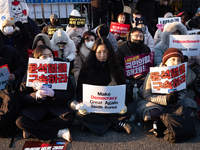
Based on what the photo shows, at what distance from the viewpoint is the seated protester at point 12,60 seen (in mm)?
3543

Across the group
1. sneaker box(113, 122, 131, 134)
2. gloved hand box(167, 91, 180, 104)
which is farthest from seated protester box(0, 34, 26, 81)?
gloved hand box(167, 91, 180, 104)

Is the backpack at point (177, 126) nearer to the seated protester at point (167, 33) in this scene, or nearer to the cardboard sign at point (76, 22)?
the seated protester at point (167, 33)

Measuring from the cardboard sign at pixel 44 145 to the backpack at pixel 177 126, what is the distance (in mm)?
1326

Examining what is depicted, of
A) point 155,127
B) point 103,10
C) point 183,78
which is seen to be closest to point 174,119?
point 155,127

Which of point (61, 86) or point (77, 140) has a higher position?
point (61, 86)

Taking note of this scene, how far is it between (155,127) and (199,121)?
2.84 feet

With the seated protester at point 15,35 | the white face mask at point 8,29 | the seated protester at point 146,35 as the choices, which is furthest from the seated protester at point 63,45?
the seated protester at point 146,35

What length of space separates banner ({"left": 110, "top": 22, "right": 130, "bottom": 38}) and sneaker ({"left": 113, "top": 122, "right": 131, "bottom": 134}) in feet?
11.6

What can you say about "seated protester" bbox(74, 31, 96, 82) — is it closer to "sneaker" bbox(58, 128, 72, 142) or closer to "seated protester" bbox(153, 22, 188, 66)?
"seated protester" bbox(153, 22, 188, 66)

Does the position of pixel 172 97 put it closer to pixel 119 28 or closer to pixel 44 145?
pixel 44 145

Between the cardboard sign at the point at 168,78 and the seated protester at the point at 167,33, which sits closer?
the cardboard sign at the point at 168,78

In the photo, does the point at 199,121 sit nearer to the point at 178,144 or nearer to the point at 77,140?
the point at 178,144

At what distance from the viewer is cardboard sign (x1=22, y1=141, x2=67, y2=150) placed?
2691mm

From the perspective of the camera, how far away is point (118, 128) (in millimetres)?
2990
